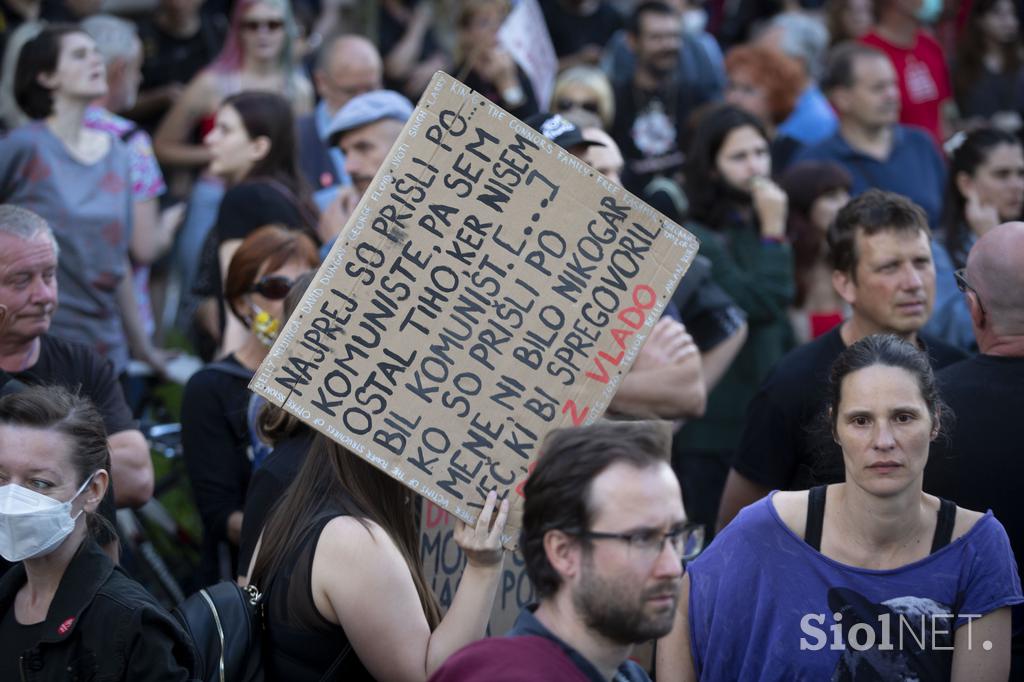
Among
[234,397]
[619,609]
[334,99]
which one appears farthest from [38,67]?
[619,609]

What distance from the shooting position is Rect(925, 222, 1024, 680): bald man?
4.32m

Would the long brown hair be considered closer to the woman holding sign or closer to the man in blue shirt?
the woman holding sign

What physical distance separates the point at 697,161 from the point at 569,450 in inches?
188

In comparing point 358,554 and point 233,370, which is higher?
point 233,370

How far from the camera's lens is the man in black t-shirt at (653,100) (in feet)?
31.3

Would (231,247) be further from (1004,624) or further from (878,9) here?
(878,9)

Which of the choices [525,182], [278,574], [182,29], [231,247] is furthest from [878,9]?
[278,574]

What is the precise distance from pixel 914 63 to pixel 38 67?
6910mm

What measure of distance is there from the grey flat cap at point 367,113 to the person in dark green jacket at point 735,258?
157 centimetres

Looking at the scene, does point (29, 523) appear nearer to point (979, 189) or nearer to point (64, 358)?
point (64, 358)

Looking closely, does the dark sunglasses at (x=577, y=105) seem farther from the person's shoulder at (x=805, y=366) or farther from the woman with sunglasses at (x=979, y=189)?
the person's shoulder at (x=805, y=366)

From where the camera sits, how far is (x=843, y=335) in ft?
17.2

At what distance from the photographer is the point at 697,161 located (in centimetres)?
766

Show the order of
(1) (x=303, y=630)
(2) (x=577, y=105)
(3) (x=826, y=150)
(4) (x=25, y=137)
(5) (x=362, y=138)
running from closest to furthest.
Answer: (1) (x=303, y=630) < (4) (x=25, y=137) < (5) (x=362, y=138) < (3) (x=826, y=150) < (2) (x=577, y=105)
